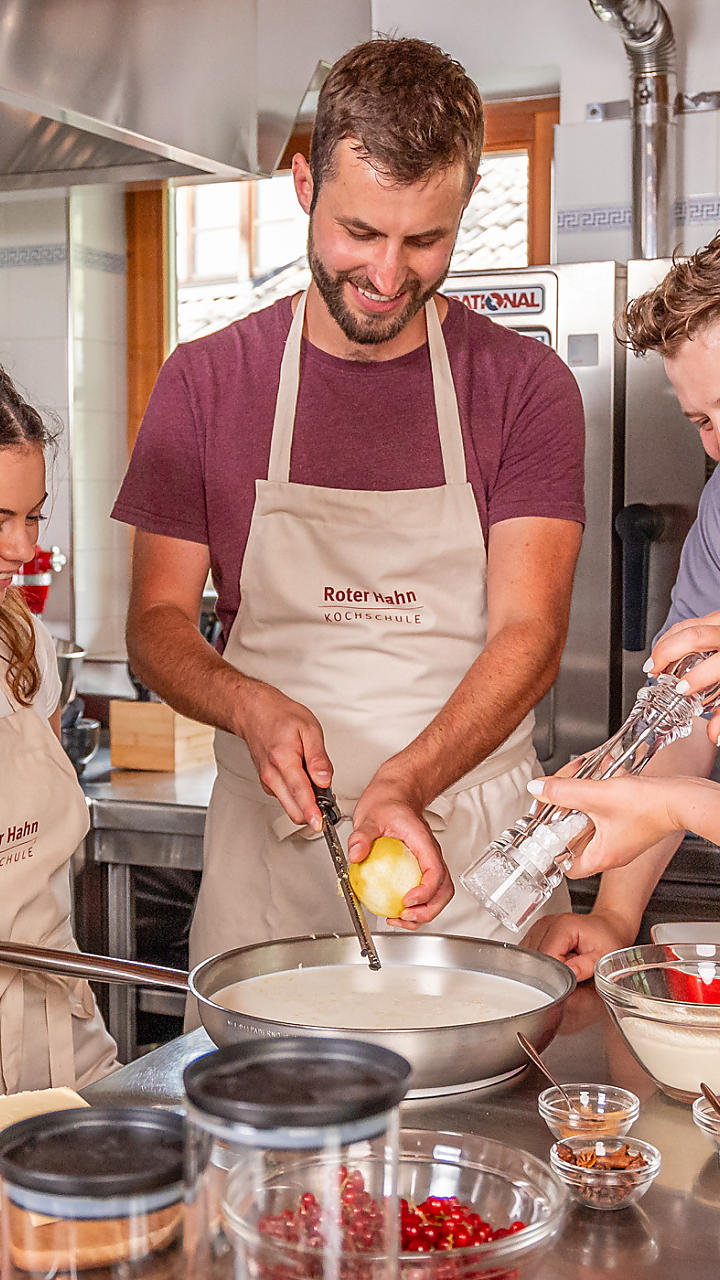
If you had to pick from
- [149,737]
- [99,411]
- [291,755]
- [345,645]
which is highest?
[99,411]

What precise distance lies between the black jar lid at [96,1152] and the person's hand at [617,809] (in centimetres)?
55

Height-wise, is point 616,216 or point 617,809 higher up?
point 616,216

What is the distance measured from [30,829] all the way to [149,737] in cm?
124

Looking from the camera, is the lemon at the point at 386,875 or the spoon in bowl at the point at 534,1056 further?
the lemon at the point at 386,875

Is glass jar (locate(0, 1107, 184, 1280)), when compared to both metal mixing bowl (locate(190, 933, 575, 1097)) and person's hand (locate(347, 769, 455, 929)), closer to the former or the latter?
metal mixing bowl (locate(190, 933, 575, 1097))

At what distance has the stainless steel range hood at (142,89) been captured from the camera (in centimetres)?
194

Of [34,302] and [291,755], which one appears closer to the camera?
[291,755]

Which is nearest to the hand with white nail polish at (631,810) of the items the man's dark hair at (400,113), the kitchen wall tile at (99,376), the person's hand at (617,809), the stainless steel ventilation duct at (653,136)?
the person's hand at (617,809)

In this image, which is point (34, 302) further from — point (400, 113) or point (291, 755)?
point (291, 755)

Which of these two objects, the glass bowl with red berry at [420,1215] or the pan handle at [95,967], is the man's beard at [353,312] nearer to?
the pan handle at [95,967]

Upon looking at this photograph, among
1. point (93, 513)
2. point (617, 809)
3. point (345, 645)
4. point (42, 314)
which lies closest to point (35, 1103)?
point (617, 809)

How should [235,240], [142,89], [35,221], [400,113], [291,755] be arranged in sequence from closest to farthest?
1. [291,755]
2. [400,113]
3. [142,89]
4. [35,221]
5. [235,240]

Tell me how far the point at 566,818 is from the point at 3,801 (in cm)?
74

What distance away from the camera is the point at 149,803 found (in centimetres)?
261
